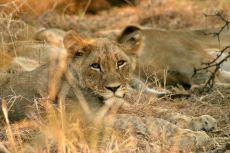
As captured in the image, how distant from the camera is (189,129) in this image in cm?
578

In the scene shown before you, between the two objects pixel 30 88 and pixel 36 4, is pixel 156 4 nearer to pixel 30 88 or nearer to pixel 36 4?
pixel 36 4

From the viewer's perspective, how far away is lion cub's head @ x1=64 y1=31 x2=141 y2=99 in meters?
5.56

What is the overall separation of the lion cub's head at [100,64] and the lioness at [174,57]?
1779mm

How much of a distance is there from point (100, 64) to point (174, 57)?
8.91 ft

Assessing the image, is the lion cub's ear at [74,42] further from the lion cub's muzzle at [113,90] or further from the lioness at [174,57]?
the lioness at [174,57]

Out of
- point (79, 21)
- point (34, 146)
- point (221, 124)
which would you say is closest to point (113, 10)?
point (79, 21)

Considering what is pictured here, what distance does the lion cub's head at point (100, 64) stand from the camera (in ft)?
18.2

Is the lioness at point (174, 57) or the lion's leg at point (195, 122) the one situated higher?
the lion's leg at point (195, 122)

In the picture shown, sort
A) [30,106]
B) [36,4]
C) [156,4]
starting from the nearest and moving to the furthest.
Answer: [30,106] < [36,4] < [156,4]

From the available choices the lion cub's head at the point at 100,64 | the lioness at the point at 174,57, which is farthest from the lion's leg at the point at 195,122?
the lioness at the point at 174,57

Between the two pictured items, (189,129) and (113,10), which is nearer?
(189,129)

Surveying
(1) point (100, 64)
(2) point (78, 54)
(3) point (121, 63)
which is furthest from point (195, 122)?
(2) point (78, 54)

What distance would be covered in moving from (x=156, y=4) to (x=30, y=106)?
23.4 ft

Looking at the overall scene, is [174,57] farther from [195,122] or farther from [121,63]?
[121,63]
